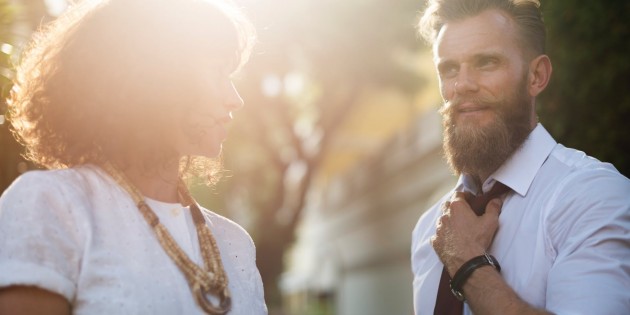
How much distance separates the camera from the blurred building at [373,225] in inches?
576

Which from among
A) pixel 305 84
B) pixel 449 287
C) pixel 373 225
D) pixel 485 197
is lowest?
pixel 373 225

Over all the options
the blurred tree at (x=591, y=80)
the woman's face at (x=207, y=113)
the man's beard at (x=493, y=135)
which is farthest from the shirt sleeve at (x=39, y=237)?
the blurred tree at (x=591, y=80)

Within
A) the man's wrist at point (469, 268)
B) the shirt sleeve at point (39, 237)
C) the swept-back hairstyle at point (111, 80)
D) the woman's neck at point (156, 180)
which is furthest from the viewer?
the man's wrist at point (469, 268)

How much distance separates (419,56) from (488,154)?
39.4ft

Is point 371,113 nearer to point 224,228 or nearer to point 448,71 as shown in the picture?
point 448,71

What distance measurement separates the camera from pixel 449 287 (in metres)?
2.73

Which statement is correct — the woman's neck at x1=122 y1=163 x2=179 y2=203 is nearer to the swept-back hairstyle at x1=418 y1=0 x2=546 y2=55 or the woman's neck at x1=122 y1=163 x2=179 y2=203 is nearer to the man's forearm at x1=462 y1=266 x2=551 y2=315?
the man's forearm at x1=462 y1=266 x2=551 y2=315

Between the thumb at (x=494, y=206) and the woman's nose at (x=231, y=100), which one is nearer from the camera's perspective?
the woman's nose at (x=231, y=100)

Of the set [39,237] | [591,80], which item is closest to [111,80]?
[39,237]

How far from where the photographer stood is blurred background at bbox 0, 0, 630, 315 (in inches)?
215

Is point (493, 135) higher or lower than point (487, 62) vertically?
lower

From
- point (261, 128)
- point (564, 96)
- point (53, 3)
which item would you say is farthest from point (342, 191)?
point (53, 3)

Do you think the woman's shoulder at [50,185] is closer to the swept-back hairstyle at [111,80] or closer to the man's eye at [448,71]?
the swept-back hairstyle at [111,80]

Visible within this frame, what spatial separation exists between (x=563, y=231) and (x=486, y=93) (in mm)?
628
